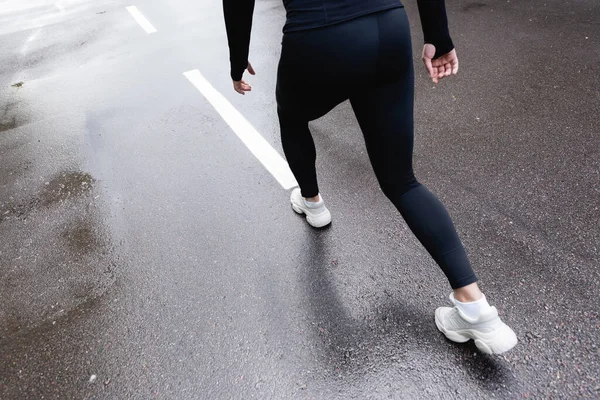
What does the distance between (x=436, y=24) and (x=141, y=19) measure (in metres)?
6.66

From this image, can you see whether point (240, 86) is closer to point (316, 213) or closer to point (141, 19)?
point (316, 213)

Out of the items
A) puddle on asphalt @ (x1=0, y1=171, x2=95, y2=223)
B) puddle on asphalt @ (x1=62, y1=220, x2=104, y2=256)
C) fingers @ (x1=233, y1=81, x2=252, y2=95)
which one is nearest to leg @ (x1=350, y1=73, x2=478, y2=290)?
fingers @ (x1=233, y1=81, x2=252, y2=95)

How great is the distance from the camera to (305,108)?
1836 millimetres

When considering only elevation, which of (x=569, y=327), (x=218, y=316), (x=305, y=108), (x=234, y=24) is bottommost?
(x=569, y=327)

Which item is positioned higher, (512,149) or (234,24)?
(234,24)

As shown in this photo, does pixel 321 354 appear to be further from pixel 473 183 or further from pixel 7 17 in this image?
pixel 7 17

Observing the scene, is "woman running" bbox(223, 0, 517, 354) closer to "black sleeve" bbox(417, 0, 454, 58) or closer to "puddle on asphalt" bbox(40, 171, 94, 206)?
"black sleeve" bbox(417, 0, 454, 58)

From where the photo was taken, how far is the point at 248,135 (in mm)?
3793

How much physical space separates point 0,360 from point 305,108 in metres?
2.02

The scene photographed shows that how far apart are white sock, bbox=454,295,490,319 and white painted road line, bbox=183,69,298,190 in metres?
1.62

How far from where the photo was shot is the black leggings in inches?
57.7

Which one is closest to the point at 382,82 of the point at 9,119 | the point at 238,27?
the point at 238,27

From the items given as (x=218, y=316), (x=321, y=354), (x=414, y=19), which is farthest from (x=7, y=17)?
(x=321, y=354)

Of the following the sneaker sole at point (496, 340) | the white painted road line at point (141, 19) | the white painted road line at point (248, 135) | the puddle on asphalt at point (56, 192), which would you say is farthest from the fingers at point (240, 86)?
the white painted road line at point (141, 19)
